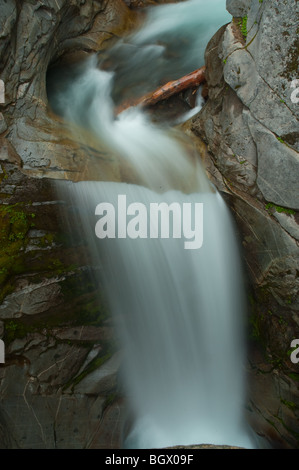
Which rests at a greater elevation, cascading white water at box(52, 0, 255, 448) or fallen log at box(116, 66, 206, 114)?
fallen log at box(116, 66, 206, 114)

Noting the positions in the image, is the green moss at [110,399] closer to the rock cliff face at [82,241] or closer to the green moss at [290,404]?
the rock cliff face at [82,241]

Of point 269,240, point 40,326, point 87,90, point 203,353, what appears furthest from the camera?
point 87,90

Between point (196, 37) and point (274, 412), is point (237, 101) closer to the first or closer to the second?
point (196, 37)

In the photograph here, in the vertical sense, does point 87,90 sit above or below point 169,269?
above

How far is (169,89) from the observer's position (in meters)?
6.54

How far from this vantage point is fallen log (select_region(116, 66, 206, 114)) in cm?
641

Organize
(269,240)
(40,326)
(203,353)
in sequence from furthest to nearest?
1. (203,353)
2. (269,240)
3. (40,326)

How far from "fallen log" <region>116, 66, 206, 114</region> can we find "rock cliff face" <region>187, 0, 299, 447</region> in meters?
0.89

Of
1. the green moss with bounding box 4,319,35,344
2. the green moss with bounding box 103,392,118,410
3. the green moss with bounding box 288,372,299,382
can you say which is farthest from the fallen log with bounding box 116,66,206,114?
the green moss with bounding box 288,372,299,382

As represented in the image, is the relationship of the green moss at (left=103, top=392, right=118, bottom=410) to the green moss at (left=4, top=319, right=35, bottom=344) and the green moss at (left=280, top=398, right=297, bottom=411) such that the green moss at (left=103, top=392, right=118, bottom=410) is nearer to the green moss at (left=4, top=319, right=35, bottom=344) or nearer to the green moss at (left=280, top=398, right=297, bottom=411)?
the green moss at (left=4, top=319, right=35, bottom=344)

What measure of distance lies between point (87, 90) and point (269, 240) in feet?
15.3

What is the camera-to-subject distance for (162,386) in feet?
16.9

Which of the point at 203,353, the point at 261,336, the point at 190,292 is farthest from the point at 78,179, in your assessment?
the point at 261,336

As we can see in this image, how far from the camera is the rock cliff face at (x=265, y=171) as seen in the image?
4.50m
